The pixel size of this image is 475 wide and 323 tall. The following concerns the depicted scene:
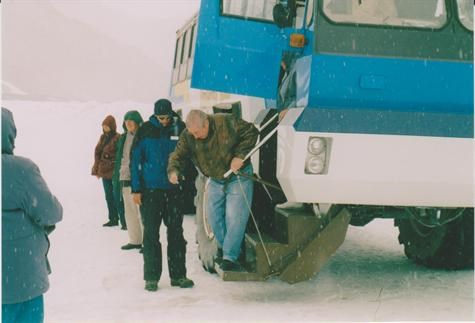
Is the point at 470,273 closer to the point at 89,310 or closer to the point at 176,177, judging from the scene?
the point at 176,177

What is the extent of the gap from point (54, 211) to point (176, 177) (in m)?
2.37

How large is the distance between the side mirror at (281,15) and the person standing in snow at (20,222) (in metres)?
2.73

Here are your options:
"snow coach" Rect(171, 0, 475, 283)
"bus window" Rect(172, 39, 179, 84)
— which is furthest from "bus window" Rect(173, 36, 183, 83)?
"snow coach" Rect(171, 0, 475, 283)

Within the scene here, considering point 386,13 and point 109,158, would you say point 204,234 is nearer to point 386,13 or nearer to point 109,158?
point 386,13

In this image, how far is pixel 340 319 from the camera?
5312mm

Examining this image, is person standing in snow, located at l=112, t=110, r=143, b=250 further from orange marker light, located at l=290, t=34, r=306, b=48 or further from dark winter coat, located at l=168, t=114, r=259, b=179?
orange marker light, located at l=290, t=34, r=306, b=48

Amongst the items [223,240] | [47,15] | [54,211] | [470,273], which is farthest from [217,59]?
[47,15]

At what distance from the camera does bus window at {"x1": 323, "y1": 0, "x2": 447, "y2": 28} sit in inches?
210

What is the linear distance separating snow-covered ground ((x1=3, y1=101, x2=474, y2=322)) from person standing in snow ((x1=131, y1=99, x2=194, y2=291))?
208mm

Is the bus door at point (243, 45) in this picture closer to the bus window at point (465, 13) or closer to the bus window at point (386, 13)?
the bus window at point (386, 13)

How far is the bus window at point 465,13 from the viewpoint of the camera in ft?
17.8

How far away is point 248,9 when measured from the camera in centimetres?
569

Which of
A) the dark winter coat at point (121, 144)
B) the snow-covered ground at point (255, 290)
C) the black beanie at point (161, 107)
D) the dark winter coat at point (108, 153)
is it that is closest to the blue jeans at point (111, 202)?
the dark winter coat at point (108, 153)

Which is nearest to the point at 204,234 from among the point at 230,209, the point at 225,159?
the point at 230,209
